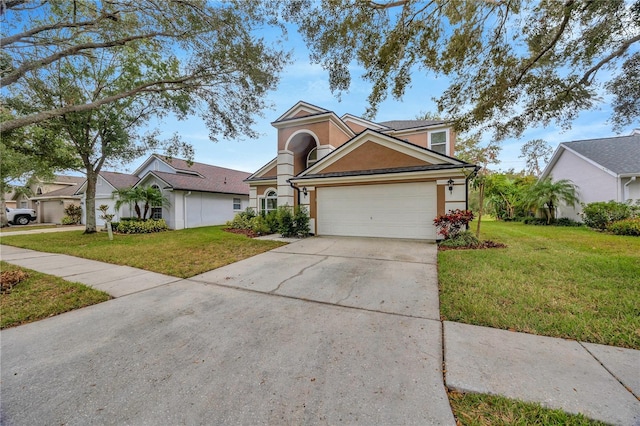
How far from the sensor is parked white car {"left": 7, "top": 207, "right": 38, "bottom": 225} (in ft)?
70.6

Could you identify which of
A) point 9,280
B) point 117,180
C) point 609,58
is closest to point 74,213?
point 117,180

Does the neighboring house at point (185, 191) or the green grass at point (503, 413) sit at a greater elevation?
the neighboring house at point (185, 191)

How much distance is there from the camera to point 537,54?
623 cm

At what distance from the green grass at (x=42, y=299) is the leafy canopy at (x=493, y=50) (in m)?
7.65

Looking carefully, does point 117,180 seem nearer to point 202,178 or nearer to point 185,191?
point 202,178

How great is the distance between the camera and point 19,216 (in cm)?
2186

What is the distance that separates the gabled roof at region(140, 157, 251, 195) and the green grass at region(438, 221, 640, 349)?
15131mm

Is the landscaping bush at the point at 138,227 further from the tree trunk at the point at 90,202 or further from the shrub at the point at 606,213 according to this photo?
the shrub at the point at 606,213

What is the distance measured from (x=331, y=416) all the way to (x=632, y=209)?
677 inches

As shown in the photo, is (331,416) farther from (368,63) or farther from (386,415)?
(368,63)

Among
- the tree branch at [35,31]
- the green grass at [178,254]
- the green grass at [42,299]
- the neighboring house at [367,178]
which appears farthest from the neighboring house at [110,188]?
the green grass at [42,299]

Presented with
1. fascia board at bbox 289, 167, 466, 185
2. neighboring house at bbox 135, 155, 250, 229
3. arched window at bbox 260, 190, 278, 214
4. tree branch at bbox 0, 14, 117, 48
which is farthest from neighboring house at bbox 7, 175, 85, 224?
fascia board at bbox 289, 167, 466, 185

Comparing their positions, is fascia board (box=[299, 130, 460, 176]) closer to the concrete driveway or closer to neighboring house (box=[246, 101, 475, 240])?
neighboring house (box=[246, 101, 475, 240])

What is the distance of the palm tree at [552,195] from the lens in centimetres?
1488
